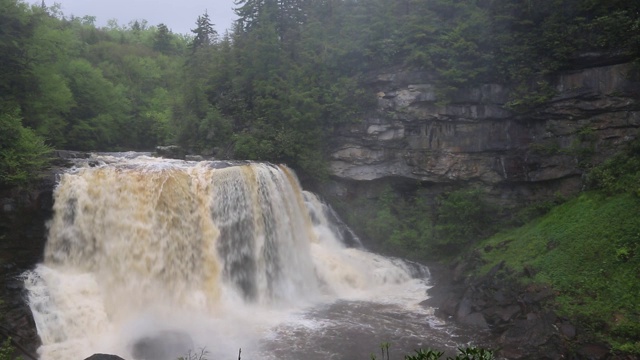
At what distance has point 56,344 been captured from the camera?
40.8 feet

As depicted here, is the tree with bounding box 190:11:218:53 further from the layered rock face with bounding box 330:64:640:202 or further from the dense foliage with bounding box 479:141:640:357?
the dense foliage with bounding box 479:141:640:357

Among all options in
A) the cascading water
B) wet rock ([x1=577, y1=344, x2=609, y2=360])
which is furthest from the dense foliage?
the cascading water

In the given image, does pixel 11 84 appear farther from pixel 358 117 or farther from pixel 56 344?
pixel 358 117

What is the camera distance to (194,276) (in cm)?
1576

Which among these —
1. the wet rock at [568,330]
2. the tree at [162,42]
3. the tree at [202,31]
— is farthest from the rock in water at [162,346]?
the tree at [162,42]

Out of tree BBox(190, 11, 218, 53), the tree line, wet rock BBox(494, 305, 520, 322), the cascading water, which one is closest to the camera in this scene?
the cascading water

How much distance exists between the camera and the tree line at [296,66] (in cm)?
1836

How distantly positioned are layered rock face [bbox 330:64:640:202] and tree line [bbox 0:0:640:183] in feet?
2.49

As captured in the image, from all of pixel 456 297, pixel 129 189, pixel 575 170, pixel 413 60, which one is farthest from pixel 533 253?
pixel 129 189

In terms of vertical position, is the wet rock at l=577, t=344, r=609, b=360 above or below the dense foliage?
below

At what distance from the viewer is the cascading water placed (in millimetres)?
13031

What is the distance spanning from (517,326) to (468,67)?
13.0 meters

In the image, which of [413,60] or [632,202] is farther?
[413,60]

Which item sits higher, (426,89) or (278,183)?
(426,89)
